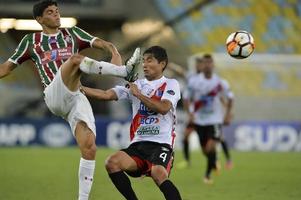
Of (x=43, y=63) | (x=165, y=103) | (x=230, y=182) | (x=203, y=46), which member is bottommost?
(x=230, y=182)

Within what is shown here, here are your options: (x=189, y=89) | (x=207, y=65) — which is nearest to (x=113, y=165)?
(x=207, y=65)

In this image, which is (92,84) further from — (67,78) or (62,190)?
(67,78)

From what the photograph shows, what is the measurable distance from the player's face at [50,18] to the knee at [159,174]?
7.39 feet

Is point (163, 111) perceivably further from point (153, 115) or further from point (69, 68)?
point (69, 68)

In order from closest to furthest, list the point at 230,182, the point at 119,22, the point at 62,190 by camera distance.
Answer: the point at 62,190, the point at 230,182, the point at 119,22

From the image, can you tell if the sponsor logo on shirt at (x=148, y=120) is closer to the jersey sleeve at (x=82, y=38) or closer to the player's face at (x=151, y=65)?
the player's face at (x=151, y=65)

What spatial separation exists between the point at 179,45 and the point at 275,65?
14.6ft

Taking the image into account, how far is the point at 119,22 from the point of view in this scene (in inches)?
1233

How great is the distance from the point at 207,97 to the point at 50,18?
605cm

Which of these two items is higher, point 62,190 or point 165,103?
point 165,103

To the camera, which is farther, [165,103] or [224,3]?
[224,3]

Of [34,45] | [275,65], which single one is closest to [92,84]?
[275,65]

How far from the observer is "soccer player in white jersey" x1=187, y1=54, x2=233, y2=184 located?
13.8 m

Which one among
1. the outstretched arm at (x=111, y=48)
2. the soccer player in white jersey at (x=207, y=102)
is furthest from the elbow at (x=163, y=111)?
the soccer player in white jersey at (x=207, y=102)
